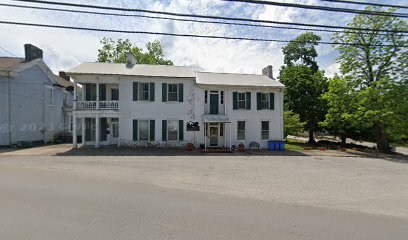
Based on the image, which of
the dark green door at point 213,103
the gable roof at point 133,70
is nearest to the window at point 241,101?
the dark green door at point 213,103

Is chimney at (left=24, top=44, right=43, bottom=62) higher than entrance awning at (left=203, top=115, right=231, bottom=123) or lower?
higher

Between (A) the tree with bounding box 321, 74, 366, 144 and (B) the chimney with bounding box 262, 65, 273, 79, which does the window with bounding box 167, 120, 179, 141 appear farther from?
(A) the tree with bounding box 321, 74, 366, 144

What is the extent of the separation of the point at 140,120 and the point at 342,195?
1544 cm

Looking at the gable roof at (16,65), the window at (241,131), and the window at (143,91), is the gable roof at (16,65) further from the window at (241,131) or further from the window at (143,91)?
the window at (241,131)

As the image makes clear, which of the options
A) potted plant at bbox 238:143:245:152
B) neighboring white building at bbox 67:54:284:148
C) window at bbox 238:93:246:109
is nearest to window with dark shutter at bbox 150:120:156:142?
neighboring white building at bbox 67:54:284:148

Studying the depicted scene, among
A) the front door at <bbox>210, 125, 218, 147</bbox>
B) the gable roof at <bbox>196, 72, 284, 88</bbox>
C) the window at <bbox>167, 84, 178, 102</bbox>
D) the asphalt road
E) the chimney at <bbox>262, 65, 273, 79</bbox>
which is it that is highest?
the chimney at <bbox>262, 65, 273, 79</bbox>

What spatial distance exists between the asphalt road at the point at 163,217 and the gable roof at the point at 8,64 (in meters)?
17.2

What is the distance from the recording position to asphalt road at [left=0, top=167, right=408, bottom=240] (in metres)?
4.04

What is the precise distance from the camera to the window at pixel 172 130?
1878cm

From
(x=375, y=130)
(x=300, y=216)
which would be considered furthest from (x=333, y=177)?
(x=375, y=130)

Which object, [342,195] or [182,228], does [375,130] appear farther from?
[182,228]

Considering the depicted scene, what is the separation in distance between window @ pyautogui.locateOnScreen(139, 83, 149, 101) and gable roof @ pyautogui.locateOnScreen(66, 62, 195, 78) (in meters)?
0.96

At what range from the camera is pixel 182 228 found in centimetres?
427

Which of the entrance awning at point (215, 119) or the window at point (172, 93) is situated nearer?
the entrance awning at point (215, 119)
